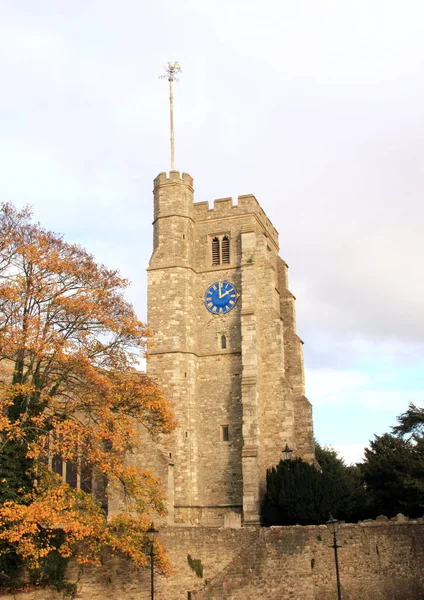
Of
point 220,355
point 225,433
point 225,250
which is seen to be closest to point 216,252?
point 225,250

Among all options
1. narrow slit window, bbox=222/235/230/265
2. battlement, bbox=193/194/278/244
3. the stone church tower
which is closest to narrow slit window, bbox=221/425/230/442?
the stone church tower

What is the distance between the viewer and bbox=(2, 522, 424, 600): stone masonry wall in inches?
888

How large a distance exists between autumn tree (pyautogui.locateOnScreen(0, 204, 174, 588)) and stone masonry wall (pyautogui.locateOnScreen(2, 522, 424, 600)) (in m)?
1.68

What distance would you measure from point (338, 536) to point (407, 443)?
15.9 m

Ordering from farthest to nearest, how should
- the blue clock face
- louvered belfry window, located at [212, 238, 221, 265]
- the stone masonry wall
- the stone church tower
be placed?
louvered belfry window, located at [212, 238, 221, 265] < the blue clock face < the stone church tower < the stone masonry wall

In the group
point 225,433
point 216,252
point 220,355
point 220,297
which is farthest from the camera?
point 216,252

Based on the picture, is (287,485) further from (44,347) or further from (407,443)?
(44,347)

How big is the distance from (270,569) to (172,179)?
65.5 feet

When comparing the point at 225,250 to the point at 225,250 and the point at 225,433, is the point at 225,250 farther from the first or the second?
the point at 225,433

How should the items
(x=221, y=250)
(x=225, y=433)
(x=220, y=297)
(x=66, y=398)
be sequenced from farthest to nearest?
(x=221, y=250), (x=220, y=297), (x=225, y=433), (x=66, y=398)

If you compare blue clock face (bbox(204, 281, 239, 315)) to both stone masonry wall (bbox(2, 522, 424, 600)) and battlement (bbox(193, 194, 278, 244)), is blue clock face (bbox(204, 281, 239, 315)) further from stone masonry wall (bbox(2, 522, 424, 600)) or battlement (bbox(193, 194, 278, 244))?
stone masonry wall (bbox(2, 522, 424, 600))

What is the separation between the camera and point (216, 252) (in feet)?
121

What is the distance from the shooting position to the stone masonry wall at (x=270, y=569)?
74.0 ft

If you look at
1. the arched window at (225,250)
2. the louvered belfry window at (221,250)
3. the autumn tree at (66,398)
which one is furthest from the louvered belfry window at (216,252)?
the autumn tree at (66,398)
